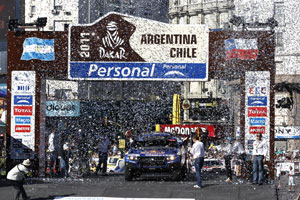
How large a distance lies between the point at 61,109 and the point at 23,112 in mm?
38123

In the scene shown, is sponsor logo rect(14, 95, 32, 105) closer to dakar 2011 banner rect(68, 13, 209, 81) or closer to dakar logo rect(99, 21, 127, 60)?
dakar 2011 banner rect(68, 13, 209, 81)

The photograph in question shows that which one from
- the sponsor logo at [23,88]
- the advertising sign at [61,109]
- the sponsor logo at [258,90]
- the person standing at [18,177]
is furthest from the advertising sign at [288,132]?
the person standing at [18,177]

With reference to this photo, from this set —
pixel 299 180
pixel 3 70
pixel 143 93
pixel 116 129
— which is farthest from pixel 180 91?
pixel 299 180

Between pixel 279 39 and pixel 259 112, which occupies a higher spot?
pixel 279 39

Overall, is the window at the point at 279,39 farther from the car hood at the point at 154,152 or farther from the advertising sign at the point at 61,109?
the car hood at the point at 154,152

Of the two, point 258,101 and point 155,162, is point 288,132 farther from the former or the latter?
point 155,162

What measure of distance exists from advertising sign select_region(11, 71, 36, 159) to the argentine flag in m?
0.57

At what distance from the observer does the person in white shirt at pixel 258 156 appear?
63.5 ft

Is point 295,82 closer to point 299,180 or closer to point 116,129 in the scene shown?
point 116,129

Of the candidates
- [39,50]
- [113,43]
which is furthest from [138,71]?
[39,50]

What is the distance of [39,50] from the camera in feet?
71.1

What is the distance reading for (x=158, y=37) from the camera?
21.4 meters

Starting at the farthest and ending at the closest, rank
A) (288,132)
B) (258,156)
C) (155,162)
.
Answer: (288,132)
(155,162)
(258,156)

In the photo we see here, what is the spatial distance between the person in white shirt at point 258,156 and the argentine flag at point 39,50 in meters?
7.32
